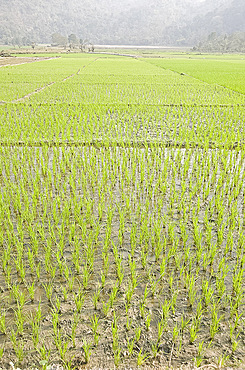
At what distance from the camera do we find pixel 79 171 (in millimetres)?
4672

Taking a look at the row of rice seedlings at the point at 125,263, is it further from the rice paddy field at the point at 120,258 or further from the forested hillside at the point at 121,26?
the forested hillside at the point at 121,26

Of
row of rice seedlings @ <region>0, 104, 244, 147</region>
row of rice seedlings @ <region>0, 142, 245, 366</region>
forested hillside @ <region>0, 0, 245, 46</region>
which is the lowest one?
row of rice seedlings @ <region>0, 142, 245, 366</region>

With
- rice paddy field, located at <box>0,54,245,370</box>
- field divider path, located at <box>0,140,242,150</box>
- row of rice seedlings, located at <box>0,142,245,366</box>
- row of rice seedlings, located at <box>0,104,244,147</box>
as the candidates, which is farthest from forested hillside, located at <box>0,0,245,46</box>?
row of rice seedlings, located at <box>0,142,245,366</box>

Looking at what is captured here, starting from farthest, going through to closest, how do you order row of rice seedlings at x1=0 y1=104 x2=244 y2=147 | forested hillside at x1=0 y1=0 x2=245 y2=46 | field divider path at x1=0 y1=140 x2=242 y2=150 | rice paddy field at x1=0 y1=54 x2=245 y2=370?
forested hillside at x1=0 y1=0 x2=245 y2=46
row of rice seedlings at x1=0 y1=104 x2=244 y2=147
field divider path at x1=0 y1=140 x2=242 y2=150
rice paddy field at x1=0 y1=54 x2=245 y2=370

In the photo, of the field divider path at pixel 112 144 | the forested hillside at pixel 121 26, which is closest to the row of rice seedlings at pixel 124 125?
the field divider path at pixel 112 144

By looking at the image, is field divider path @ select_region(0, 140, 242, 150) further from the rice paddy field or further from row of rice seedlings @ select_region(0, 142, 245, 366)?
row of rice seedlings @ select_region(0, 142, 245, 366)

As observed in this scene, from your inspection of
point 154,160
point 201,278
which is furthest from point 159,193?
point 201,278

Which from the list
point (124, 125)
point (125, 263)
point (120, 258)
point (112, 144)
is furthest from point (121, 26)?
point (120, 258)

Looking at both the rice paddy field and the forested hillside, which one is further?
the forested hillside

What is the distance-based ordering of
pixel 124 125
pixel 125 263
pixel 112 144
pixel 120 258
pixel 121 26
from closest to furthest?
pixel 120 258
pixel 125 263
pixel 112 144
pixel 124 125
pixel 121 26

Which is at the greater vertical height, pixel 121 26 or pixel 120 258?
pixel 121 26

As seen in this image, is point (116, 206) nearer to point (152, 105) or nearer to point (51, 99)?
Answer: point (152, 105)

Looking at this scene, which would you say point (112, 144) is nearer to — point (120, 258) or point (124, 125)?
point (124, 125)

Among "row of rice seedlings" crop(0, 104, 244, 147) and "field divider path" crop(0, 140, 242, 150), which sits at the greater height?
"row of rice seedlings" crop(0, 104, 244, 147)
